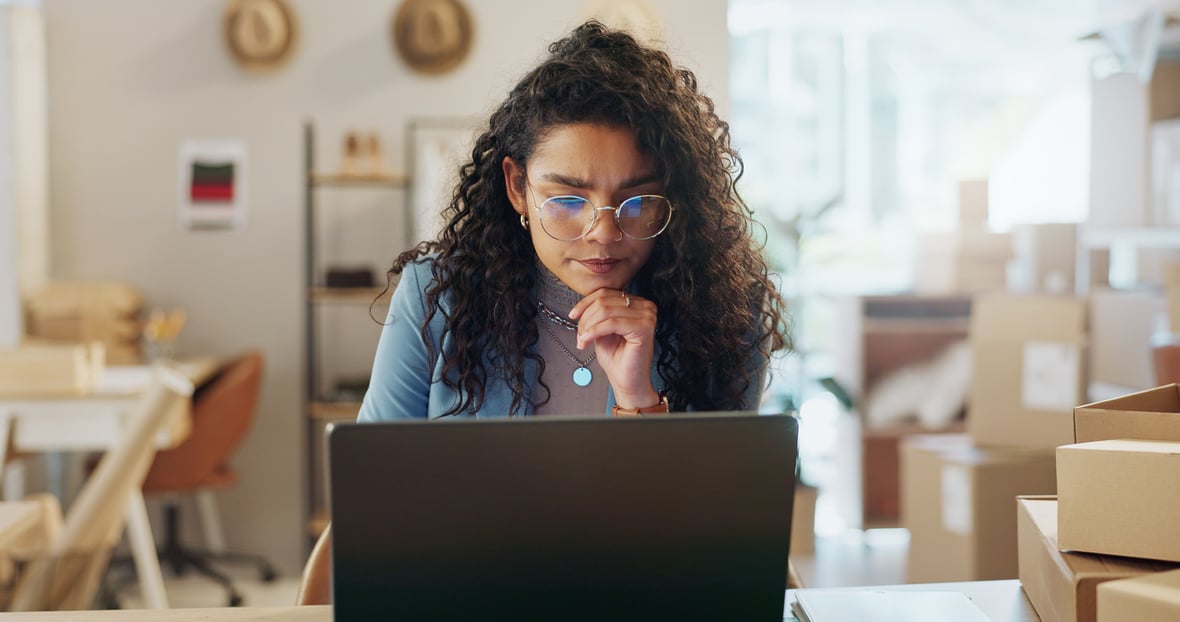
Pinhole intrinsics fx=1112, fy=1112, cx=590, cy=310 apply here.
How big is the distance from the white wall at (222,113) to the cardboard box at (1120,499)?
3269 mm

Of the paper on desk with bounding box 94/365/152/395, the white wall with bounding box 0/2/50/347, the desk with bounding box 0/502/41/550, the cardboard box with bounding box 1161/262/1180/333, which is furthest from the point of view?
the white wall with bounding box 0/2/50/347

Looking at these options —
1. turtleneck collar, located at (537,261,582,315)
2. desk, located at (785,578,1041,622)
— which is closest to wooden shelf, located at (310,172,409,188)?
turtleneck collar, located at (537,261,582,315)

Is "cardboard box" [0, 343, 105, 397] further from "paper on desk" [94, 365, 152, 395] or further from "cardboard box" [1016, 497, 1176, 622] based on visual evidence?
"cardboard box" [1016, 497, 1176, 622]

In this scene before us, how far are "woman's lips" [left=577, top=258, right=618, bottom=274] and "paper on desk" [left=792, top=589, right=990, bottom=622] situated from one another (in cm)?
45

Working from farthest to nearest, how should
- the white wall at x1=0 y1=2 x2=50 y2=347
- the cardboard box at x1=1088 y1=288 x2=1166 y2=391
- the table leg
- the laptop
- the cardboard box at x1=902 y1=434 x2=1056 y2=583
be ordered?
the white wall at x1=0 y1=2 x2=50 y2=347, the table leg, the cardboard box at x1=902 y1=434 x2=1056 y2=583, the cardboard box at x1=1088 y1=288 x2=1166 y2=391, the laptop

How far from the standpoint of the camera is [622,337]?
1.43 m

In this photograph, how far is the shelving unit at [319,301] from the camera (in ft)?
13.2

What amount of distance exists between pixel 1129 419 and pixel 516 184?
80cm

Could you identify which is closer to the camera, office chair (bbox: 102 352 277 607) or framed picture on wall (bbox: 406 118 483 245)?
office chair (bbox: 102 352 277 607)

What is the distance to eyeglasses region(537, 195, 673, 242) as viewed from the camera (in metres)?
1.35

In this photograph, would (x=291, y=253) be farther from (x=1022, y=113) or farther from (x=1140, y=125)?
(x=1022, y=113)

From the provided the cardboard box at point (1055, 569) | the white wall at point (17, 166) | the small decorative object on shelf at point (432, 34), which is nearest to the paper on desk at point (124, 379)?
the white wall at point (17, 166)

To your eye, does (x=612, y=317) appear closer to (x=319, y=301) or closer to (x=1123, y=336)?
(x=1123, y=336)

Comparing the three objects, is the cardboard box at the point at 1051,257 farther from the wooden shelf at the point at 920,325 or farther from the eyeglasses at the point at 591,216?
the eyeglasses at the point at 591,216
